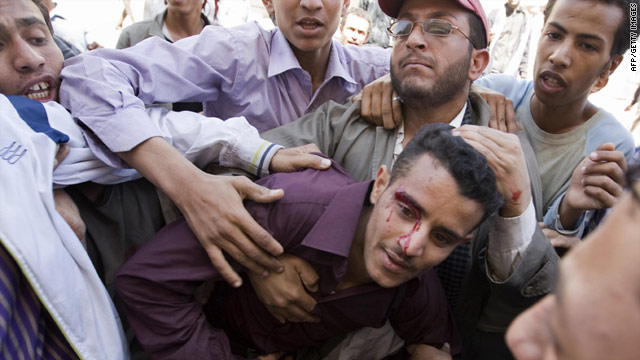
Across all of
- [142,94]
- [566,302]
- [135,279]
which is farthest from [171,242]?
[566,302]

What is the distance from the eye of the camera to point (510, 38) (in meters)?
7.86

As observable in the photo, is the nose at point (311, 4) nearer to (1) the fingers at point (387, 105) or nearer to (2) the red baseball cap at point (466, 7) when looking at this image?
(2) the red baseball cap at point (466, 7)

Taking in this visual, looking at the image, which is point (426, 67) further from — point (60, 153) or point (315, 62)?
point (60, 153)

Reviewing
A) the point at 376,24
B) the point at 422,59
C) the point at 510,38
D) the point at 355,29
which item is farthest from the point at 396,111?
the point at 510,38

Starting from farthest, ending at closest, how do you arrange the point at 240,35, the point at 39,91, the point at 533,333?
1. the point at 240,35
2. the point at 39,91
3. the point at 533,333

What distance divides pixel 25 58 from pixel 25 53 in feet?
0.08

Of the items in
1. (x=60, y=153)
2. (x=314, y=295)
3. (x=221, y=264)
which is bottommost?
(x=314, y=295)

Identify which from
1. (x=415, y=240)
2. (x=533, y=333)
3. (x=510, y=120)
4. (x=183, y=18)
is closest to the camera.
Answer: (x=533, y=333)

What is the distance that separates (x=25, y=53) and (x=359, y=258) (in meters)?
1.62

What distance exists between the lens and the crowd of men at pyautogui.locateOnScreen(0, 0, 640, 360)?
1.39m

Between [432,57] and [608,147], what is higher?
[432,57]

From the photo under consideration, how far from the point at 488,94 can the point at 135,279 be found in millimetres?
2098

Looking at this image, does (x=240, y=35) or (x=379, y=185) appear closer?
(x=379, y=185)

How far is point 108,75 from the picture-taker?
5.82 ft
